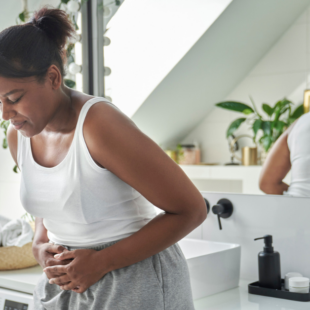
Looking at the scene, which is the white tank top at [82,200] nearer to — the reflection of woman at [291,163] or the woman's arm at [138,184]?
the woman's arm at [138,184]

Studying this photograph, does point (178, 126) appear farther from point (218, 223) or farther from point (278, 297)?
point (278, 297)

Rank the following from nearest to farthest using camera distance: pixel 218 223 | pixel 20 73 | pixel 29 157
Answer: pixel 20 73, pixel 29 157, pixel 218 223

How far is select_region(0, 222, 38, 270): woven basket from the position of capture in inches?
53.3

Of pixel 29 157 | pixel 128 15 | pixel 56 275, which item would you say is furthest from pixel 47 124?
pixel 128 15

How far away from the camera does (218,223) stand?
142cm

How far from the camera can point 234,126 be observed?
136cm

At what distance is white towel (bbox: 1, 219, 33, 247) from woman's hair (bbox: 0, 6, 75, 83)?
73 centimetres

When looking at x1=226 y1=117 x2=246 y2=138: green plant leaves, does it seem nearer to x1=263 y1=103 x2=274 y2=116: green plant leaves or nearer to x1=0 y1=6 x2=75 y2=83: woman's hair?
x1=263 y1=103 x2=274 y2=116: green plant leaves

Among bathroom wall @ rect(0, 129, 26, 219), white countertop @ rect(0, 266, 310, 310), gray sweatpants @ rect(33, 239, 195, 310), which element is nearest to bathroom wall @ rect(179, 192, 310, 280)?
white countertop @ rect(0, 266, 310, 310)

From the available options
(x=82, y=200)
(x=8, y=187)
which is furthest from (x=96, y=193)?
(x=8, y=187)

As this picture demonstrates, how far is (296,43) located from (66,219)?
895 millimetres

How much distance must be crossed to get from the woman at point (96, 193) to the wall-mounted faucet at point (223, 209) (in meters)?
0.53

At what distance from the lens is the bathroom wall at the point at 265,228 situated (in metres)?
1.25

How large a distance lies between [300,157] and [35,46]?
873 mm
